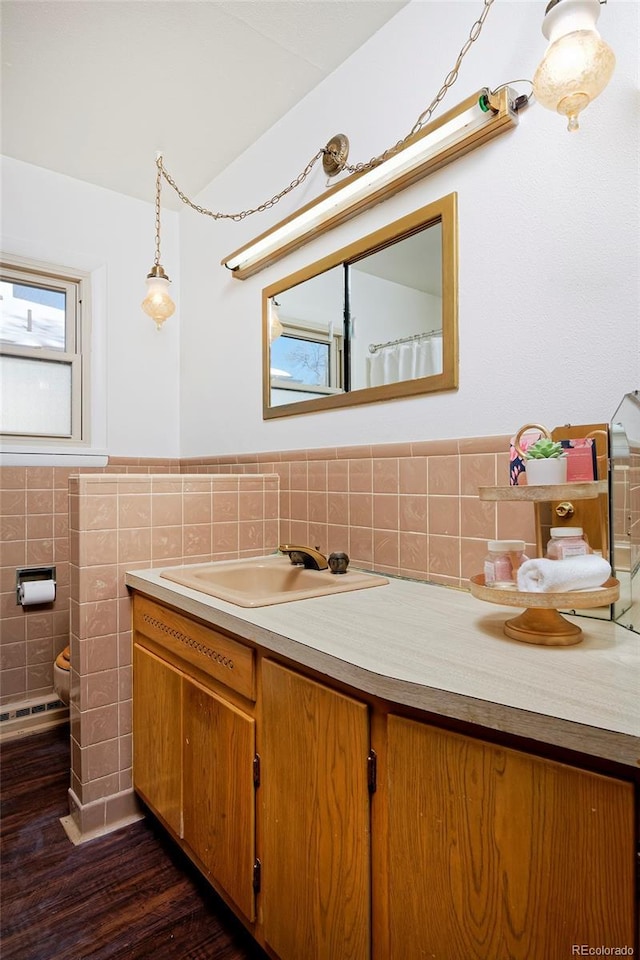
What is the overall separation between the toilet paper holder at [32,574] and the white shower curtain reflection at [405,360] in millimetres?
1818

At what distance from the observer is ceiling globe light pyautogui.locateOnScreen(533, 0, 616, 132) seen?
2.91 feet

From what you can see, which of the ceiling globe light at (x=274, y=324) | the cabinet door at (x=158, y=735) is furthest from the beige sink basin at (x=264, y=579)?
the ceiling globe light at (x=274, y=324)

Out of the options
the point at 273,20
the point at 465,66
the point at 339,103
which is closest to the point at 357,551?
the point at 465,66

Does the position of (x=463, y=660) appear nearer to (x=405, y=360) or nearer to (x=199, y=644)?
(x=199, y=644)

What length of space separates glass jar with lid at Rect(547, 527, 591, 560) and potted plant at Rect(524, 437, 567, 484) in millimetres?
101

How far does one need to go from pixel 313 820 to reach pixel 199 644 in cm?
52

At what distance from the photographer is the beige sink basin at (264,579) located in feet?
4.37

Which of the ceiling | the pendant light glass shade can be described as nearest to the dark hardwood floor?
the pendant light glass shade

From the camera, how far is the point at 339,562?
1.54 meters

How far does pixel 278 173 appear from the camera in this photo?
80.6 inches

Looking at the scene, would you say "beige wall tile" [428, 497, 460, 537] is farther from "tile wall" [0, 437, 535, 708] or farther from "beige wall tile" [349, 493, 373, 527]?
"beige wall tile" [349, 493, 373, 527]

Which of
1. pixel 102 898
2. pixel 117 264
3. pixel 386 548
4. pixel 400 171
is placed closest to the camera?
pixel 102 898

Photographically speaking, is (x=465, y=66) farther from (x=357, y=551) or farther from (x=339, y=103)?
(x=357, y=551)

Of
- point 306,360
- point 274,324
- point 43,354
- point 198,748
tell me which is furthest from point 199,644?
point 43,354
